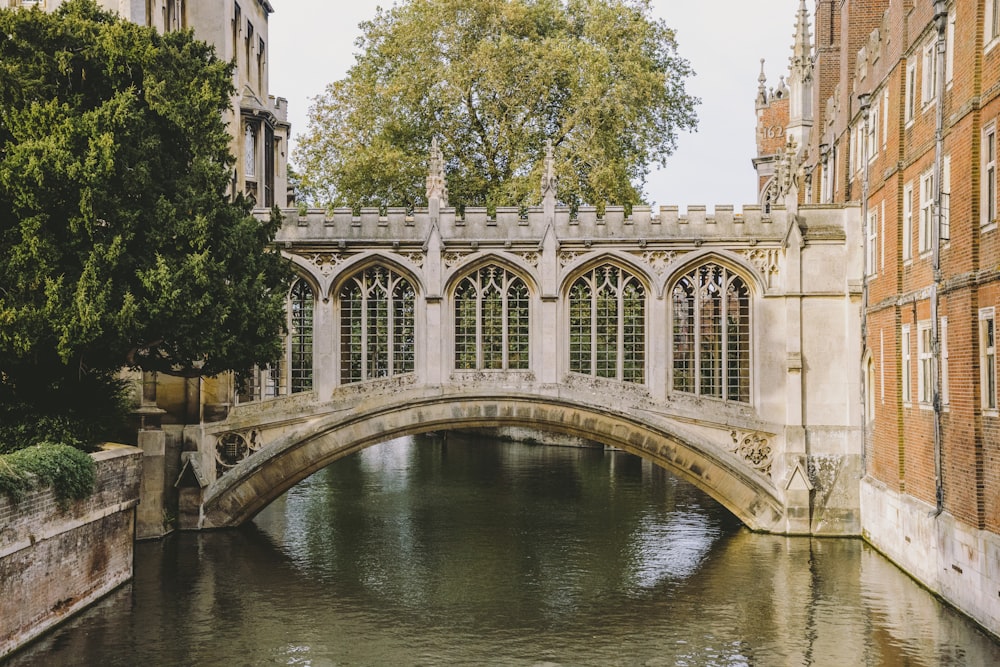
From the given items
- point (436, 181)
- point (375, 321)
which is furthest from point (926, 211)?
point (375, 321)

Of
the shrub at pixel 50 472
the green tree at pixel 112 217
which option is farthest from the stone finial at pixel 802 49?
the shrub at pixel 50 472

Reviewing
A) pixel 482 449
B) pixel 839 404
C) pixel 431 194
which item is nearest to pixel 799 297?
pixel 839 404

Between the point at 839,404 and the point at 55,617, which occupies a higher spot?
the point at 839,404

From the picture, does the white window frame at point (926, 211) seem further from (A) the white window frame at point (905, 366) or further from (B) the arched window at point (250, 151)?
(B) the arched window at point (250, 151)

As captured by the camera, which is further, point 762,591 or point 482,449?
point 482,449

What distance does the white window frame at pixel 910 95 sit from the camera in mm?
18062

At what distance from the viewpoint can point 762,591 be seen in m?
17.4

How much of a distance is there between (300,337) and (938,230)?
11.8 metres

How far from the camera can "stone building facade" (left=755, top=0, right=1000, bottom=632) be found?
566 inches

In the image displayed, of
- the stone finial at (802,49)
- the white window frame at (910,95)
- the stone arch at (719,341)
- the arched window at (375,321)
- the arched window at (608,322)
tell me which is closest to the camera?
the white window frame at (910,95)

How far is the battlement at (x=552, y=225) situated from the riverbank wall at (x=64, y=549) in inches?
232

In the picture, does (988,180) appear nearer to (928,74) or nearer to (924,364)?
(928,74)

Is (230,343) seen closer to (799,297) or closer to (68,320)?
(68,320)

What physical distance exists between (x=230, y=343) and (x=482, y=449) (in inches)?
1050
